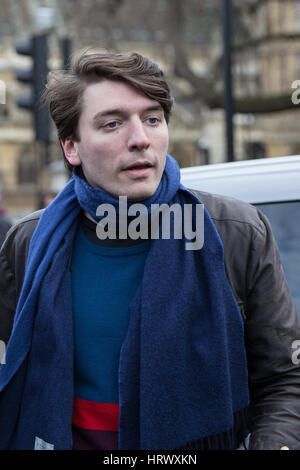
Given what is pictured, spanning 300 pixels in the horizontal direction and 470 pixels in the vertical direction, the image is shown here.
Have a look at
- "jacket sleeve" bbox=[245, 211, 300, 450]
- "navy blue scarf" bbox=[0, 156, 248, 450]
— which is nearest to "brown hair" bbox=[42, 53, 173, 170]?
"navy blue scarf" bbox=[0, 156, 248, 450]

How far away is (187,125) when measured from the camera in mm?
38906

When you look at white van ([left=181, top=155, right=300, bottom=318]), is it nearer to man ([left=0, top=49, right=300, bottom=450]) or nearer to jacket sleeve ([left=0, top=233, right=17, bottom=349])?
man ([left=0, top=49, right=300, bottom=450])

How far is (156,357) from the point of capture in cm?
191

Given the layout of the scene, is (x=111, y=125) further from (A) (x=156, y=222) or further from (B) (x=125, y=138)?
(A) (x=156, y=222)

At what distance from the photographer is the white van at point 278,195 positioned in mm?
2453

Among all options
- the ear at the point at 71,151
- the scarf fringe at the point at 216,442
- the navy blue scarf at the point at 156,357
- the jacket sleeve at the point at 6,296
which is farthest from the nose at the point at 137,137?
the scarf fringe at the point at 216,442

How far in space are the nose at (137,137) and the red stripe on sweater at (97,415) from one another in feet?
2.33

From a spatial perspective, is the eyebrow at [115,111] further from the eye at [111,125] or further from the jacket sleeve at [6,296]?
the jacket sleeve at [6,296]

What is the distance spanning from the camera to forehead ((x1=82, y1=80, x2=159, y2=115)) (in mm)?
2012

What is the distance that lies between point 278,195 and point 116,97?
0.74 metres

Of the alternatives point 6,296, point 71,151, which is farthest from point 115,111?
point 6,296

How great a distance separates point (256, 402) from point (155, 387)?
0.29 m
